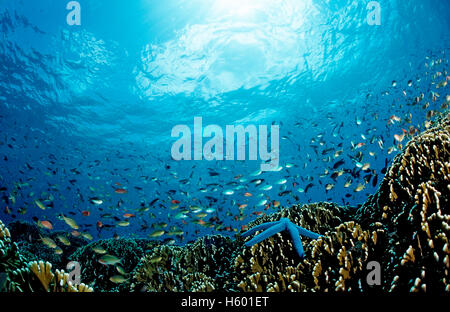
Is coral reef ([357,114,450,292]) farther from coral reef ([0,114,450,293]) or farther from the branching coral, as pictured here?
the branching coral

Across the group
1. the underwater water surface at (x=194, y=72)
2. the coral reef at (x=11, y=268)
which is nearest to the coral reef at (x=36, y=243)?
the underwater water surface at (x=194, y=72)

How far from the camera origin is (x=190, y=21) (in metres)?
17.4

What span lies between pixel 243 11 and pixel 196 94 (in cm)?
947

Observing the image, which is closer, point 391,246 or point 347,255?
point 391,246

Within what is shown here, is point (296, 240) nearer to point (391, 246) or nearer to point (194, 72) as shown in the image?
point (391, 246)

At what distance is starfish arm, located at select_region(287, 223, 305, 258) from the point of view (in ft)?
12.3

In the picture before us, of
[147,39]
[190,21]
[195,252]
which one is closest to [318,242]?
[195,252]

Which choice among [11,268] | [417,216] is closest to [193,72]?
[11,268]

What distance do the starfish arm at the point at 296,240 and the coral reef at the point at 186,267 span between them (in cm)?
180

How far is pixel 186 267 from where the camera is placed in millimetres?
5734

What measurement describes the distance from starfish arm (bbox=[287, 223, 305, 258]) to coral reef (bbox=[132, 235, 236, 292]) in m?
1.80

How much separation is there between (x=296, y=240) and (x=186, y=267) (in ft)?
10.6

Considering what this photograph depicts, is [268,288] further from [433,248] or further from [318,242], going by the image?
[433,248]

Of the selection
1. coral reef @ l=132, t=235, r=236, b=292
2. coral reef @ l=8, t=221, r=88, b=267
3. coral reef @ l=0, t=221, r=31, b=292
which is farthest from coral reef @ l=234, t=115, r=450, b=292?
coral reef @ l=8, t=221, r=88, b=267
